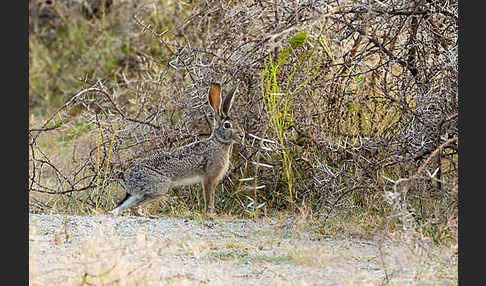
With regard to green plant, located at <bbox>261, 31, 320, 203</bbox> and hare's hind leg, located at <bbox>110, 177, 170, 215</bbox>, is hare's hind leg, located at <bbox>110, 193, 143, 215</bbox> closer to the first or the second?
hare's hind leg, located at <bbox>110, 177, 170, 215</bbox>

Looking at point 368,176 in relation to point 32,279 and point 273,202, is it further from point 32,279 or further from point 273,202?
point 32,279

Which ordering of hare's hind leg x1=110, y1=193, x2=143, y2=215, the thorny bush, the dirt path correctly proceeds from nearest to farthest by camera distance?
the dirt path < the thorny bush < hare's hind leg x1=110, y1=193, x2=143, y2=215

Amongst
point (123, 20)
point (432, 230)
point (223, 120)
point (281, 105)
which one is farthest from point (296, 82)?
point (123, 20)

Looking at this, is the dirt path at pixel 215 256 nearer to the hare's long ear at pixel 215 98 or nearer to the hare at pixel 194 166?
the hare at pixel 194 166

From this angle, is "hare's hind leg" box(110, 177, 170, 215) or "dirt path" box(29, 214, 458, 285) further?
"hare's hind leg" box(110, 177, 170, 215)

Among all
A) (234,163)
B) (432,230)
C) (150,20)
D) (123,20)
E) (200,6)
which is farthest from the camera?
(123,20)

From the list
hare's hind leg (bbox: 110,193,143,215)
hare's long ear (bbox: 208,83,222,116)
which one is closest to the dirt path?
hare's hind leg (bbox: 110,193,143,215)

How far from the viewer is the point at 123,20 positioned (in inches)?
444

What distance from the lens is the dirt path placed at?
13.9ft

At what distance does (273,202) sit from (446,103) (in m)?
1.76

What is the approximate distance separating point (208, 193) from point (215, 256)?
4.87 ft

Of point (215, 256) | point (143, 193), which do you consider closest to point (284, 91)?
point (143, 193)

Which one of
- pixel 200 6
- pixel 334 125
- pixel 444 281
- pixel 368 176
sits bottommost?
pixel 444 281

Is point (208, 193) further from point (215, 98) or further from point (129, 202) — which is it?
point (215, 98)
